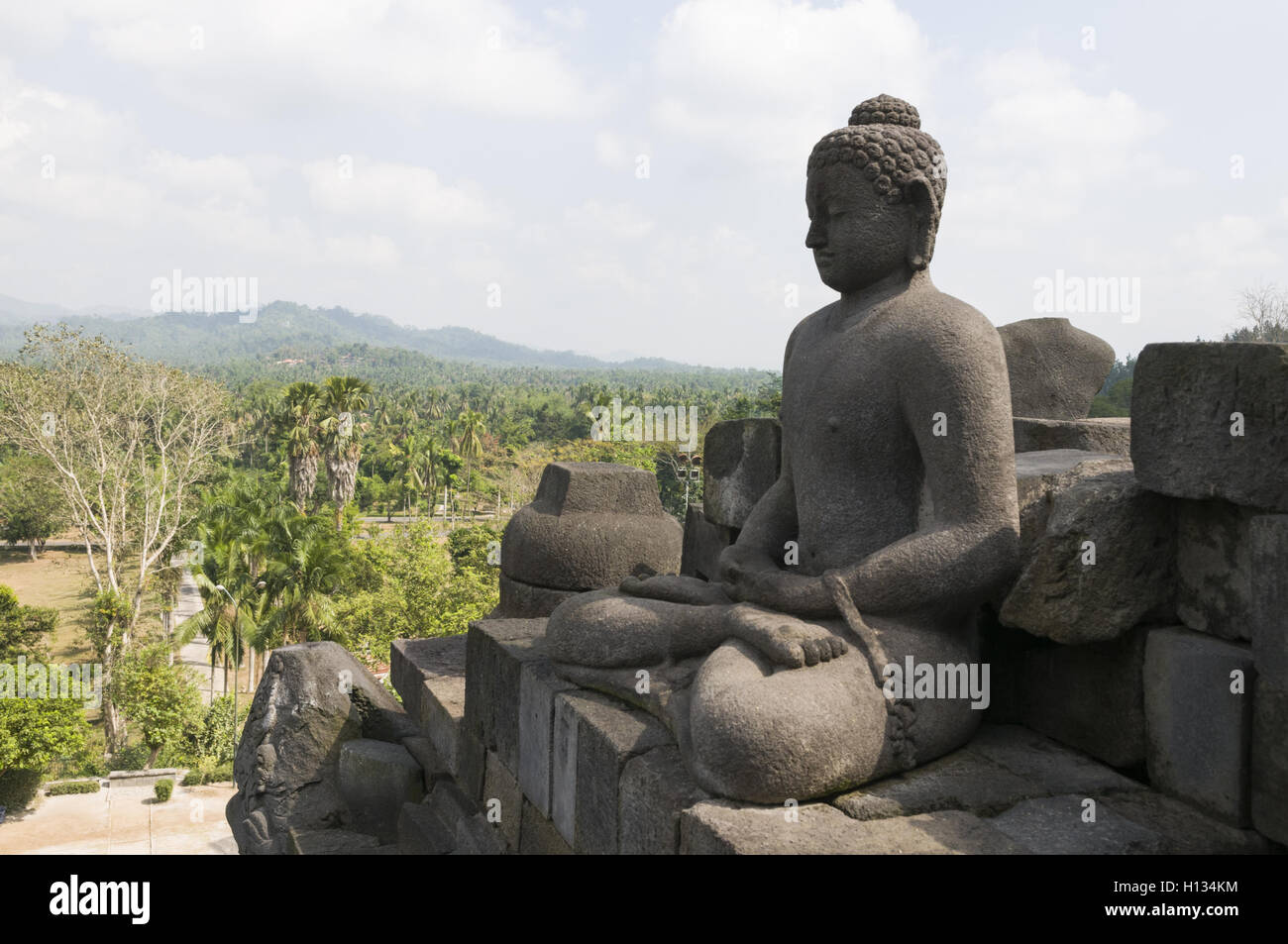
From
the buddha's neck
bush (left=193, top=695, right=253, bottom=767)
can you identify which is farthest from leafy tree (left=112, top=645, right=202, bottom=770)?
the buddha's neck

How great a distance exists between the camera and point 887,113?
3.51 metres

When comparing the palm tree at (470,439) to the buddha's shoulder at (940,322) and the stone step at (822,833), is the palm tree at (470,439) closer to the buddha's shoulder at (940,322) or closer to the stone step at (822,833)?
the buddha's shoulder at (940,322)

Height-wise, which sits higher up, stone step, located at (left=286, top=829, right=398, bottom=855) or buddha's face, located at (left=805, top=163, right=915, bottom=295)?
buddha's face, located at (left=805, top=163, right=915, bottom=295)

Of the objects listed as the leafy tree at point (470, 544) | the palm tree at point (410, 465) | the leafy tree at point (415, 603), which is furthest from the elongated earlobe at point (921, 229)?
the palm tree at point (410, 465)

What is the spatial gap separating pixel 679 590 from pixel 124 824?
2048cm

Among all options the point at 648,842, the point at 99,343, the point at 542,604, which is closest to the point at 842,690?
the point at 648,842

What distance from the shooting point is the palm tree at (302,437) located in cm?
3872

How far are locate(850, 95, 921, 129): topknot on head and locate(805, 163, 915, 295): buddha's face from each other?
10.0 inches

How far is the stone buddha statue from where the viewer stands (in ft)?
9.18

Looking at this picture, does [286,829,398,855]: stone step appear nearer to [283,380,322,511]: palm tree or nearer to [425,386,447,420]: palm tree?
[283,380,322,511]: palm tree

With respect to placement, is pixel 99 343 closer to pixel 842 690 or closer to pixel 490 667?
pixel 490 667

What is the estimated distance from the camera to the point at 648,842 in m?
2.91

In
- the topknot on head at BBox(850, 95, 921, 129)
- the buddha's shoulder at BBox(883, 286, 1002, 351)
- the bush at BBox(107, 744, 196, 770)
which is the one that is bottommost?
the bush at BBox(107, 744, 196, 770)

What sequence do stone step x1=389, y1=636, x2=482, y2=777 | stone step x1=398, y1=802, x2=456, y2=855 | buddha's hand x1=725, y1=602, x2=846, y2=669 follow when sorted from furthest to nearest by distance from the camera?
stone step x1=389, y1=636, x2=482, y2=777
stone step x1=398, y1=802, x2=456, y2=855
buddha's hand x1=725, y1=602, x2=846, y2=669
